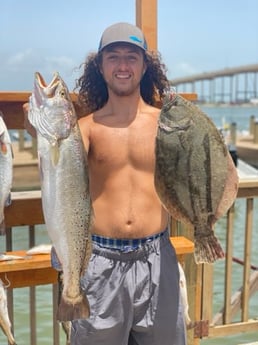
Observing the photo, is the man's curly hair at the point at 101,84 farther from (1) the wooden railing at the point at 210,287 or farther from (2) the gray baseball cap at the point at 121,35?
(1) the wooden railing at the point at 210,287

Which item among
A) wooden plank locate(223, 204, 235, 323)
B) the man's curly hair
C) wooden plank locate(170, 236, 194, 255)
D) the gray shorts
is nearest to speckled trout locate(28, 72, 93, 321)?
the gray shorts

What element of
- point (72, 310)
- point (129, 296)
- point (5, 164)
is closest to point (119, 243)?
point (129, 296)

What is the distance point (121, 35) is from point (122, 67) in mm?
143

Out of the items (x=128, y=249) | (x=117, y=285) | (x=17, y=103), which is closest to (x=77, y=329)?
(x=117, y=285)

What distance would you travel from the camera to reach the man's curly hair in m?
2.65

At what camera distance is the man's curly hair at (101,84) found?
265 cm

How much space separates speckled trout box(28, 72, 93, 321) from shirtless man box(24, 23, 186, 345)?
0.21 m

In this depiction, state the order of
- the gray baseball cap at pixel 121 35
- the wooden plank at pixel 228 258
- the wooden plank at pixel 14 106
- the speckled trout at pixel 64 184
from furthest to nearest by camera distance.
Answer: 1. the wooden plank at pixel 228 258
2. the wooden plank at pixel 14 106
3. the gray baseball cap at pixel 121 35
4. the speckled trout at pixel 64 184

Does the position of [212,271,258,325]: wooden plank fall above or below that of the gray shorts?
below

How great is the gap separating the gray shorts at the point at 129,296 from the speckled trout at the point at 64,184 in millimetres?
177

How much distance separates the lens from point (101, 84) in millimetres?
2646

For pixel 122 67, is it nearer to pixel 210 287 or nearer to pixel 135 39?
pixel 135 39

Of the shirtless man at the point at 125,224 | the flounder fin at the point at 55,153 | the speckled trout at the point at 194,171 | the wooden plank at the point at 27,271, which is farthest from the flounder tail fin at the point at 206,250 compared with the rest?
the wooden plank at the point at 27,271

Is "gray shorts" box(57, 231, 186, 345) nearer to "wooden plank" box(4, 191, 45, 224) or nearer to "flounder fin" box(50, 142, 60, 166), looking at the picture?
"flounder fin" box(50, 142, 60, 166)
